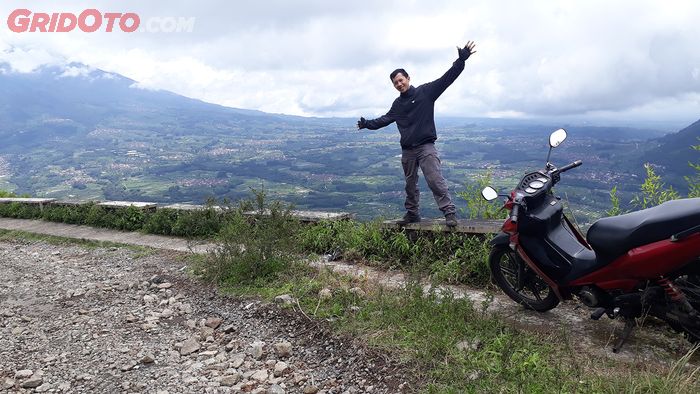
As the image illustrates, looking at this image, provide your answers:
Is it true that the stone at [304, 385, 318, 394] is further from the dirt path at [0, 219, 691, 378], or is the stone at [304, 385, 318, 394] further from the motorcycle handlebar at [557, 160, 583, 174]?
the motorcycle handlebar at [557, 160, 583, 174]

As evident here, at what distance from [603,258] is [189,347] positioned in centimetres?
319

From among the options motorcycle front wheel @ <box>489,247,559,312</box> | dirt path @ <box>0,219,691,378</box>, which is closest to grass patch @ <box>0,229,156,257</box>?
dirt path @ <box>0,219,691,378</box>

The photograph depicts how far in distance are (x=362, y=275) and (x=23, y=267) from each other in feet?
16.5

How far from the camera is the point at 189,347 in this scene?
3770mm

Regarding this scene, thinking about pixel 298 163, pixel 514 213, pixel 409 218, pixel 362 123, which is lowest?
pixel 298 163

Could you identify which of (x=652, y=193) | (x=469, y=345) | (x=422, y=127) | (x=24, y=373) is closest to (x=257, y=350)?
(x=469, y=345)

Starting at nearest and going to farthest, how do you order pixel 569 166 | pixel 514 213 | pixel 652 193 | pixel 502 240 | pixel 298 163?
pixel 514 213, pixel 569 166, pixel 502 240, pixel 652 193, pixel 298 163

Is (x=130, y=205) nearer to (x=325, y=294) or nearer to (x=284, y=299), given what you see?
(x=284, y=299)

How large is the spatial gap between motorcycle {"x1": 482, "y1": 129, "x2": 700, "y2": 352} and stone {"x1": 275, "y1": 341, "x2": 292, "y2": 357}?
6.31ft

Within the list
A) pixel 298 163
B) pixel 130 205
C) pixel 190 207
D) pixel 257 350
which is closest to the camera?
pixel 257 350

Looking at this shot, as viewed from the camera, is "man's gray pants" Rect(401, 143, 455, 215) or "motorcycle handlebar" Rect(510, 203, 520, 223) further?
"man's gray pants" Rect(401, 143, 455, 215)

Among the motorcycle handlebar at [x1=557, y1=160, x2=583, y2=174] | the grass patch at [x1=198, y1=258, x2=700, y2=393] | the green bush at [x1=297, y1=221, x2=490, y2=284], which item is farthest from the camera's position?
the green bush at [x1=297, y1=221, x2=490, y2=284]

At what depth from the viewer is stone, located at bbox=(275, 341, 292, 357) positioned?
139 inches

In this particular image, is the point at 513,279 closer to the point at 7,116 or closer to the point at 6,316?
the point at 6,316
